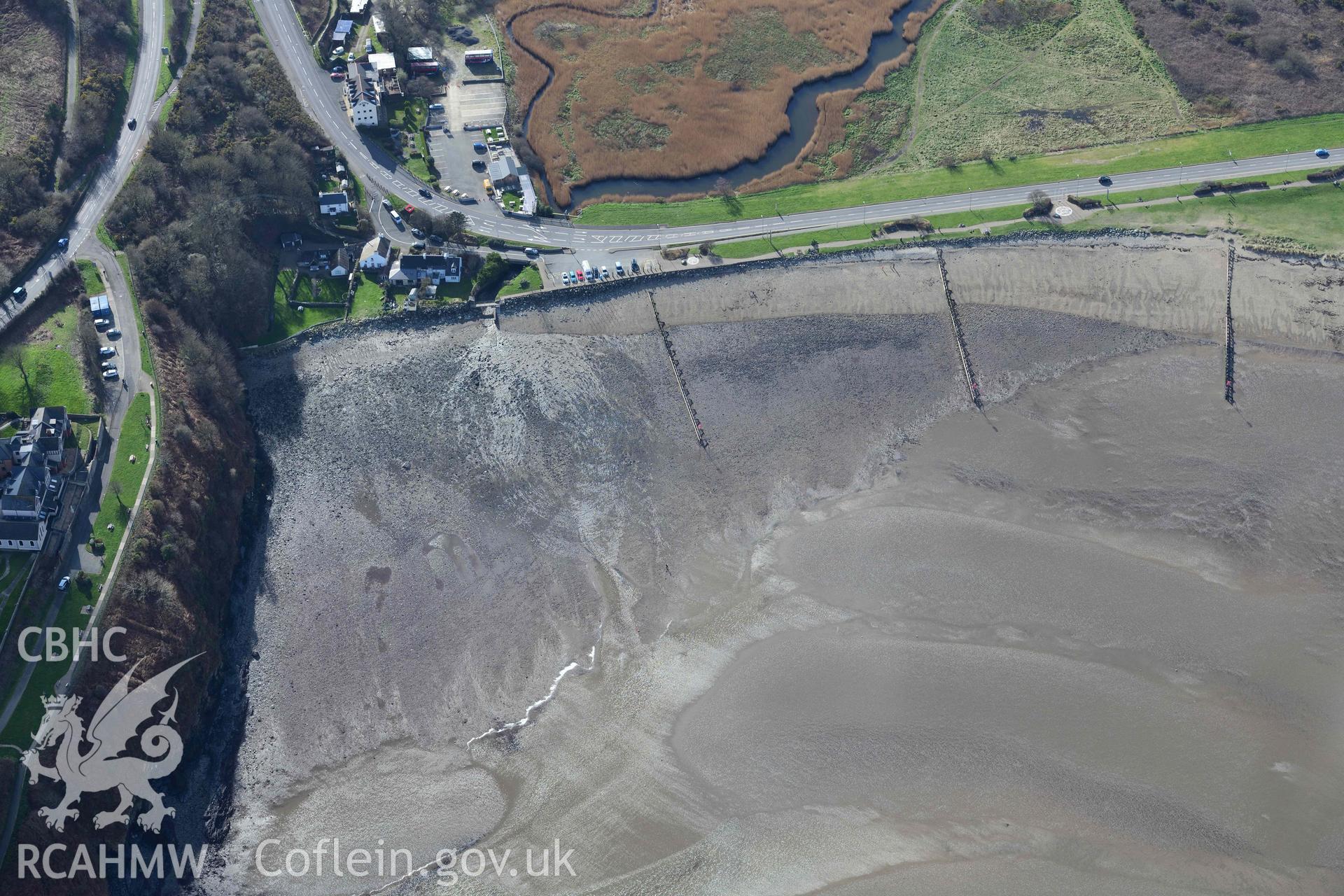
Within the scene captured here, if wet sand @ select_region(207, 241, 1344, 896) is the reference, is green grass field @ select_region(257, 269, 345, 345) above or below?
above

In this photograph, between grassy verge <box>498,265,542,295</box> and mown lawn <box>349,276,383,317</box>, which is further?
grassy verge <box>498,265,542,295</box>

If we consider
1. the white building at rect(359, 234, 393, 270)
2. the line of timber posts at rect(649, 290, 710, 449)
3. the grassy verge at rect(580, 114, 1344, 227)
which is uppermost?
the white building at rect(359, 234, 393, 270)

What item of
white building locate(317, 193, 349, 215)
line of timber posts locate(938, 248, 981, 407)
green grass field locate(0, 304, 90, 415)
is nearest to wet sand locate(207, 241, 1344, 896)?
line of timber posts locate(938, 248, 981, 407)

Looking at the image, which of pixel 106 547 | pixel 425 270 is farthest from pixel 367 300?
pixel 106 547

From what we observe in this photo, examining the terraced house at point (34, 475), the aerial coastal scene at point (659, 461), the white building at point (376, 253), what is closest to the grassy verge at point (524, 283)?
the aerial coastal scene at point (659, 461)

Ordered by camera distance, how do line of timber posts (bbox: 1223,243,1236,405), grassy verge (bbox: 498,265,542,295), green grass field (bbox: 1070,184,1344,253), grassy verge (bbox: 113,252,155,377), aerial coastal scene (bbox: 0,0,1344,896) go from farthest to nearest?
green grass field (bbox: 1070,184,1344,253)
grassy verge (bbox: 498,265,542,295)
line of timber posts (bbox: 1223,243,1236,405)
grassy verge (bbox: 113,252,155,377)
aerial coastal scene (bbox: 0,0,1344,896)

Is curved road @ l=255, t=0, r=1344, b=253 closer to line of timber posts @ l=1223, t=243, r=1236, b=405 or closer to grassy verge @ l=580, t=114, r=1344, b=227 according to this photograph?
grassy verge @ l=580, t=114, r=1344, b=227

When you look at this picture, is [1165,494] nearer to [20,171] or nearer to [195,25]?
[20,171]

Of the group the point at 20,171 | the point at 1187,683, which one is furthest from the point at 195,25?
the point at 1187,683
